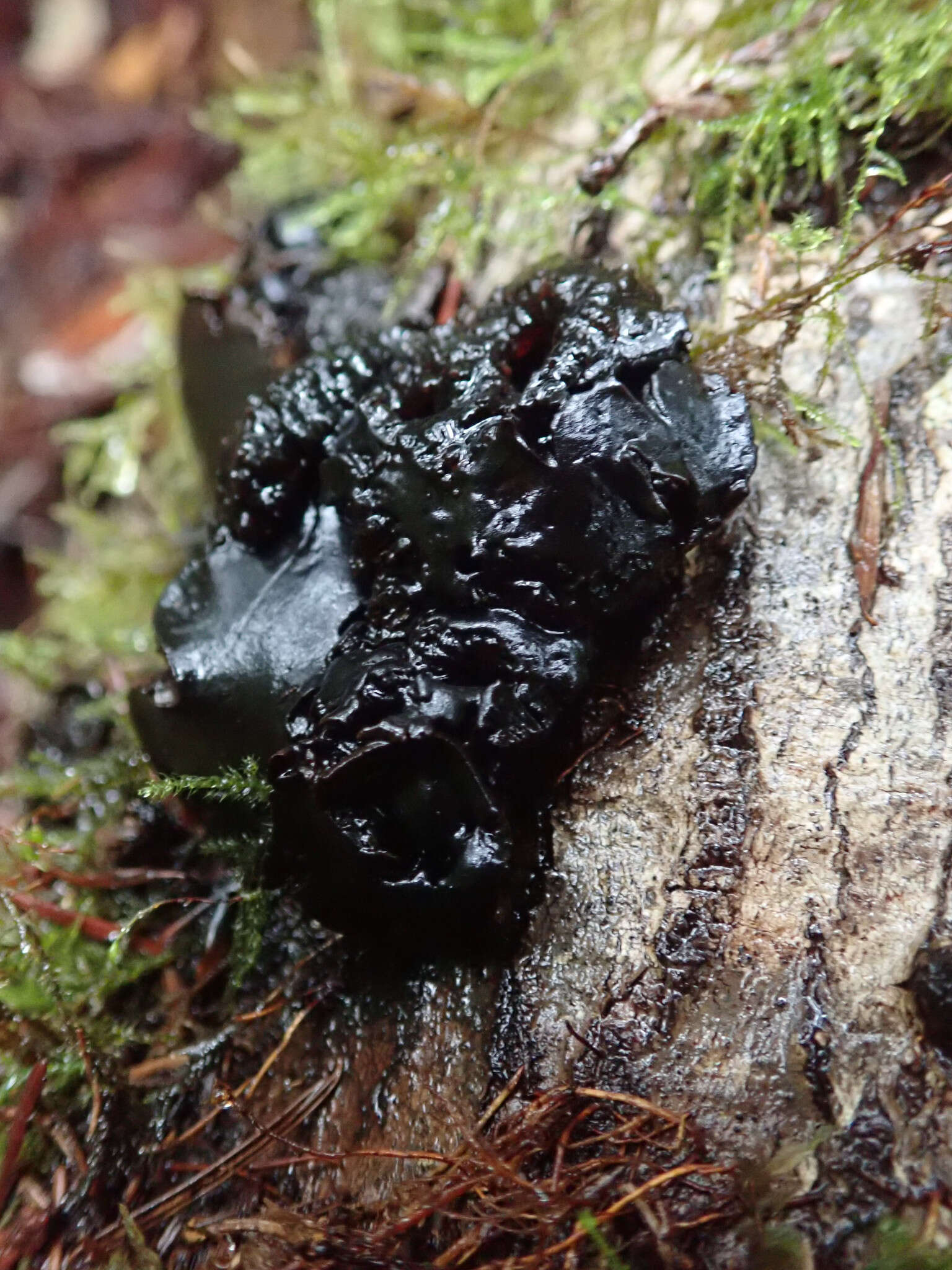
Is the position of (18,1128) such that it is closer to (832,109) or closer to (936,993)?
(936,993)

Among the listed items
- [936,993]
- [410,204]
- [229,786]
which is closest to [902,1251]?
[936,993]

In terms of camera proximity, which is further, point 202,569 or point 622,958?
point 202,569

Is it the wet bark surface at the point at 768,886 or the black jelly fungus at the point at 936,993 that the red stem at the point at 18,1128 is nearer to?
the wet bark surface at the point at 768,886

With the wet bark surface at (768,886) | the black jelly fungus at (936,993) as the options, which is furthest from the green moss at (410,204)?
the black jelly fungus at (936,993)

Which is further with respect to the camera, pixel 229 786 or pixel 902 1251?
pixel 229 786

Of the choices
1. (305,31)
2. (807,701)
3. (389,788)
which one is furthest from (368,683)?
(305,31)

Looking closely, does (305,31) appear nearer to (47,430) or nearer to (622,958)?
(47,430)

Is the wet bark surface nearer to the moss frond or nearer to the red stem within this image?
the moss frond
